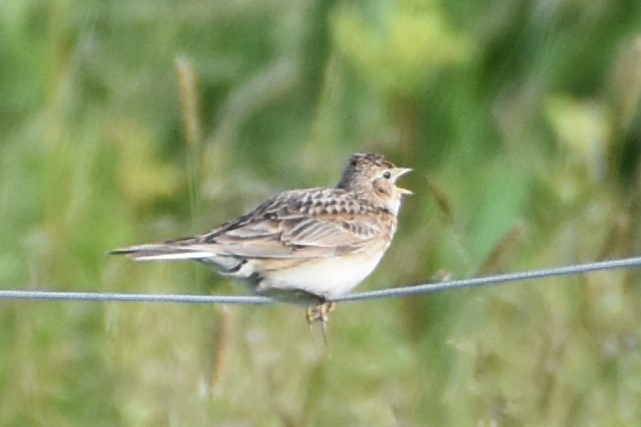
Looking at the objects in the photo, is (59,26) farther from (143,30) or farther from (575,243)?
(575,243)

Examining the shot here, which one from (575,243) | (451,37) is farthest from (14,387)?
(451,37)

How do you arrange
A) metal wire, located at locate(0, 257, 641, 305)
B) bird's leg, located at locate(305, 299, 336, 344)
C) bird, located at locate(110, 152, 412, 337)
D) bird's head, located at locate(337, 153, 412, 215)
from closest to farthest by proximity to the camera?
metal wire, located at locate(0, 257, 641, 305)
bird, located at locate(110, 152, 412, 337)
bird's leg, located at locate(305, 299, 336, 344)
bird's head, located at locate(337, 153, 412, 215)

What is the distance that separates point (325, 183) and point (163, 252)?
2630mm

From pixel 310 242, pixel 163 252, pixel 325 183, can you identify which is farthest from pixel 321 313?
pixel 325 183

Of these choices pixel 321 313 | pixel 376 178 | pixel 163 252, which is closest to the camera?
pixel 163 252

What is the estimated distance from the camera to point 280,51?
1038cm

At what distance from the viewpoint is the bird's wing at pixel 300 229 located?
670cm

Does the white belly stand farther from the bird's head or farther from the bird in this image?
the bird's head

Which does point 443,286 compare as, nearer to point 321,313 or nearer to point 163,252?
point 163,252

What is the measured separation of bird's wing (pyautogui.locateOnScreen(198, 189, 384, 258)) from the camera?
670 centimetres

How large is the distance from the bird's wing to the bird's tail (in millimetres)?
143

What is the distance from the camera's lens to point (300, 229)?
7043 mm

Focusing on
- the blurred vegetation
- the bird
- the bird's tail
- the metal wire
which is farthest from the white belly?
the metal wire

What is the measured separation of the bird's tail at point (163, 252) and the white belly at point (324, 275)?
0.40m
